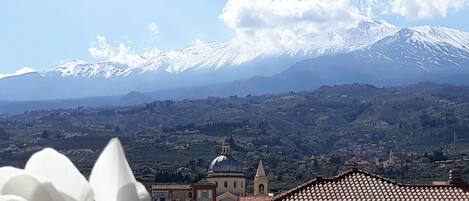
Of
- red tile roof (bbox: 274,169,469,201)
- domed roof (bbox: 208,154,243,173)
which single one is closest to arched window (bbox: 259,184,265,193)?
domed roof (bbox: 208,154,243,173)

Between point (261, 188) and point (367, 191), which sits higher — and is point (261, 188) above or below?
below

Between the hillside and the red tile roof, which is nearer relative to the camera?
the red tile roof

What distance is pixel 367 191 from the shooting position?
1950cm

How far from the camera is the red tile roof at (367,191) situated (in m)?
19.3

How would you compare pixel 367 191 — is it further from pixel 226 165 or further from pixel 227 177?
pixel 226 165

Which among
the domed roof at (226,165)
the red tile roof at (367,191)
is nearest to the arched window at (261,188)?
the domed roof at (226,165)

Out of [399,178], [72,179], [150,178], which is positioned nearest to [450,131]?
[399,178]

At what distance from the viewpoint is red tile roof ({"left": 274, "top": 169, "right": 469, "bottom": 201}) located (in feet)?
63.3

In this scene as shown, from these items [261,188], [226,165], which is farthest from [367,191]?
[226,165]

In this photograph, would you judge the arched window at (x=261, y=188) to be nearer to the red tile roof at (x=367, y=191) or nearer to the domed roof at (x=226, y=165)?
the domed roof at (x=226, y=165)

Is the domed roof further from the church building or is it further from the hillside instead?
the hillside

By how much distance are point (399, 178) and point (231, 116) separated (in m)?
100

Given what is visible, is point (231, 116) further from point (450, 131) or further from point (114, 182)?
point (114, 182)

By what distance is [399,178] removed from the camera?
282ft
